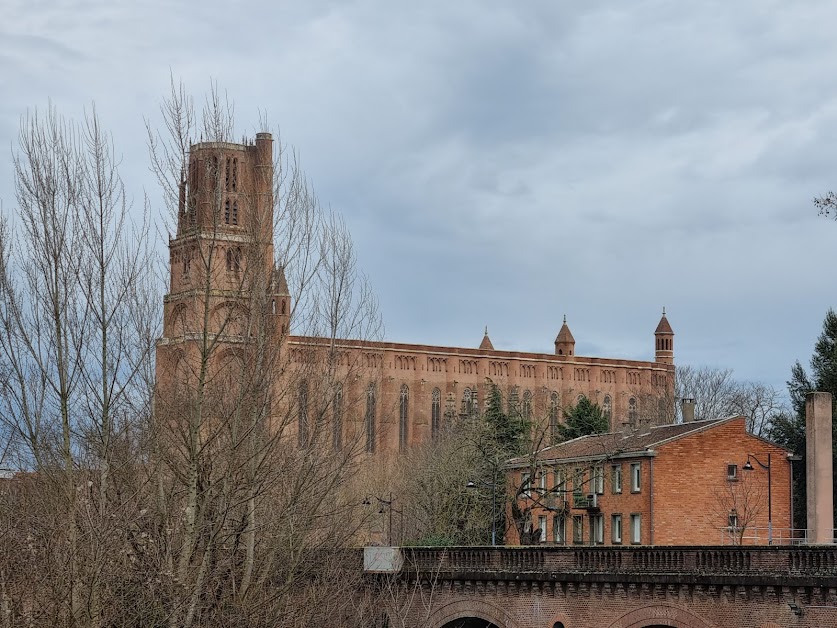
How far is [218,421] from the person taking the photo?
3106 cm

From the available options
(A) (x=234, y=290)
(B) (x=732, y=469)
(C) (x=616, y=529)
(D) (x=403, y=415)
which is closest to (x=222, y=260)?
(A) (x=234, y=290)

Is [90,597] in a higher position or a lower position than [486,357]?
lower

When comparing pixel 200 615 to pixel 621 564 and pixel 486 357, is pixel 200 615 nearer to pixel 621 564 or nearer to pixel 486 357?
pixel 621 564

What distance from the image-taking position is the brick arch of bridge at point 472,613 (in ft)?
126

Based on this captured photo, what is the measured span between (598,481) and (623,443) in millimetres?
2007

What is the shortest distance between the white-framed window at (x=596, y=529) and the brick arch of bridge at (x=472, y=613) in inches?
878

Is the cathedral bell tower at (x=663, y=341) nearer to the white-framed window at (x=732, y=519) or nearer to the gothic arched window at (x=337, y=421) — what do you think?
the white-framed window at (x=732, y=519)

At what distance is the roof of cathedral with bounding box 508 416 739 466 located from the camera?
57750mm

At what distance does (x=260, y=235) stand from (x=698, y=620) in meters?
12.8

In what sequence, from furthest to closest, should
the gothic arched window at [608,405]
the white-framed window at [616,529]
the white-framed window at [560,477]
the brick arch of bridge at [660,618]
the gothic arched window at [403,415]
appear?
the gothic arched window at [608,405]
the gothic arched window at [403,415]
the white-framed window at [560,477]
the white-framed window at [616,529]
the brick arch of bridge at [660,618]

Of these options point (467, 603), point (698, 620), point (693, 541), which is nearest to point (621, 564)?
point (698, 620)

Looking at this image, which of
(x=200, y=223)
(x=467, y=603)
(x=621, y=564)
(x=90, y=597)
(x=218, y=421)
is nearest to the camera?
(x=90, y=597)

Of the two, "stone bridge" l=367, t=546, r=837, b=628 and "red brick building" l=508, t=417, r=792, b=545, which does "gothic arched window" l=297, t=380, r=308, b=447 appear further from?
"red brick building" l=508, t=417, r=792, b=545

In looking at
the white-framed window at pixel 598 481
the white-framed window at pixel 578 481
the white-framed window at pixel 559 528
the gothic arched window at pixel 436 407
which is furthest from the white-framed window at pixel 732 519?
the gothic arched window at pixel 436 407
